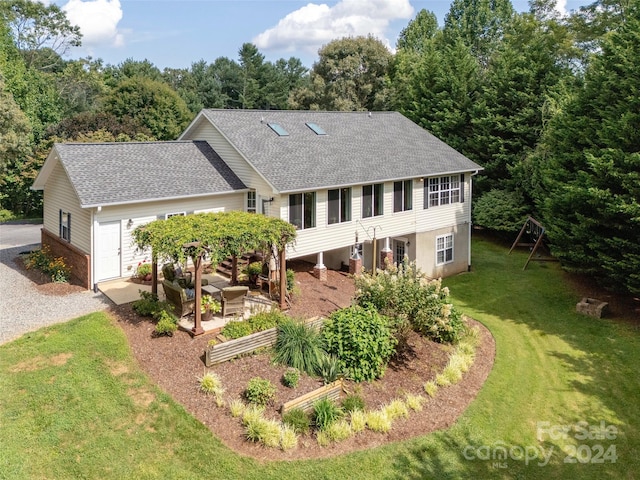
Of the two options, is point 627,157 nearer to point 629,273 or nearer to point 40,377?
point 629,273

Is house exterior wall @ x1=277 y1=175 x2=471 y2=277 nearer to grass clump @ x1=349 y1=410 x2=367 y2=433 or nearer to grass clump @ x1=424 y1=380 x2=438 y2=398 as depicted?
grass clump @ x1=424 y1=380 x2=438 y2=398

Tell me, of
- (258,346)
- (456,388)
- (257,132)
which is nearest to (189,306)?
(258,346)

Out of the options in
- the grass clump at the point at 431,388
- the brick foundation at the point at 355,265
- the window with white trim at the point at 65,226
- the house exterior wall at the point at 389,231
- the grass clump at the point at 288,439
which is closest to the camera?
the grass clump at the point at 288,439

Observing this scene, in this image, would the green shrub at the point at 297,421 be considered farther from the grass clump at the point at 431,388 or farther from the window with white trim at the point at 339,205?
the window with white trim at the point at 339,205

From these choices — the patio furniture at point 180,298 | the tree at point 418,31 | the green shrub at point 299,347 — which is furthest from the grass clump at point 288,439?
the tree at point 418,31

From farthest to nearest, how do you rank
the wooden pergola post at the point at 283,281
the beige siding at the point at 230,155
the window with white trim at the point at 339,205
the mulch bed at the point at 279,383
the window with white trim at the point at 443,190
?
the window with white trim at the point at 443,190
the window with white trim at the point at 339,205
the beige siding at the point at 230,155
the wooden pergola post at the point at 283,281
the mulch bed at the point at 279,383

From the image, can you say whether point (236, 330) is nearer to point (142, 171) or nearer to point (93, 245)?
point (93, 245)

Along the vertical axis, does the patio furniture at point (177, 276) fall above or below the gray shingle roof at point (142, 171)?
below
